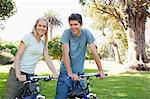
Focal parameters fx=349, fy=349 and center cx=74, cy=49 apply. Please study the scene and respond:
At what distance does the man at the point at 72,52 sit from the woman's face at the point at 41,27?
0.95 feet

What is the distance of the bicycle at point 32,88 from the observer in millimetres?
4350

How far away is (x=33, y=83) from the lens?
15.0 ft

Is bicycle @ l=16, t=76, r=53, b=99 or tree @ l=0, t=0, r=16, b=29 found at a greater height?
tree @ l=0, t=0, r=16, b=29

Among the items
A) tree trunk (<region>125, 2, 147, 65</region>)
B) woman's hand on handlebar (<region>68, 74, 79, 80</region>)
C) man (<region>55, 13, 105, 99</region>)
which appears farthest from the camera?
tree trunk (<region>125, 2, 147, 65</region>)

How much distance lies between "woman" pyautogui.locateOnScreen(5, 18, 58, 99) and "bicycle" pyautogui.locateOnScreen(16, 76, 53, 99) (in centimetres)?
8

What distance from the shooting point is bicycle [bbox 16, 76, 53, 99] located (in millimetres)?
4350

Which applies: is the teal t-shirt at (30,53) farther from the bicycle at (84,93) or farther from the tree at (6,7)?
the tree at (6,7)

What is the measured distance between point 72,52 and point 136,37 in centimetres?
1837

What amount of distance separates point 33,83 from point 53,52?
2380cm

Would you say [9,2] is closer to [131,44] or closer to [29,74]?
[131,44]

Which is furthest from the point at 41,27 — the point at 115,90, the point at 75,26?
the point at 115,90

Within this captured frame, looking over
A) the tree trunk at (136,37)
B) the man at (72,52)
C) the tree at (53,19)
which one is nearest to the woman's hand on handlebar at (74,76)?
the man at (72,52)

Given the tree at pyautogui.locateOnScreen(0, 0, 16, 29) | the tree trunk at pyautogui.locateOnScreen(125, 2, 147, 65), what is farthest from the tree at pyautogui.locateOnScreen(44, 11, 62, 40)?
the tree at pyautogui.locateOnScreen(0, 0, 16, 29)

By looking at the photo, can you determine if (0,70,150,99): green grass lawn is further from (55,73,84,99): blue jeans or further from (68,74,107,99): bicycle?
(68,74,107,99): bicycle
